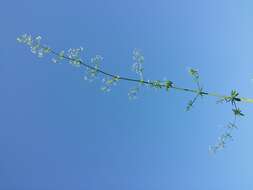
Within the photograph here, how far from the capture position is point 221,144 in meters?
4.70

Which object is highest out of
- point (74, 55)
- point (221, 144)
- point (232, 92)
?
point (74, 55)

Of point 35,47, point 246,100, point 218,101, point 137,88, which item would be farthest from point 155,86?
point 35,47

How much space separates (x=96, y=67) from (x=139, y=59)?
0.53 meters

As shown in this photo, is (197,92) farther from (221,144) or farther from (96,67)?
(96,67)

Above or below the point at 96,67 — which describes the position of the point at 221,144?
below

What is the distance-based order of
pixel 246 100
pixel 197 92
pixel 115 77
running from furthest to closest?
pixel 115 77, pixel 197 92, pixel 246 100

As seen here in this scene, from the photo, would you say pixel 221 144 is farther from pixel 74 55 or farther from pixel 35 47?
pixel 35 47

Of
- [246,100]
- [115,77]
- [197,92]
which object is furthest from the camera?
[115,77]

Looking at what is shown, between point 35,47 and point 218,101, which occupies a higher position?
point 35,47

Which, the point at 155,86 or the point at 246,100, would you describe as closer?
the point at 246,100

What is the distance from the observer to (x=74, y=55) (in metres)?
4.91

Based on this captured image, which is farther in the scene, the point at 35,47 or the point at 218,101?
the point at 35,47

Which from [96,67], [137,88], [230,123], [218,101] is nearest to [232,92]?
[218,101]

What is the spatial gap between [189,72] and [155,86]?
0.44 meters
